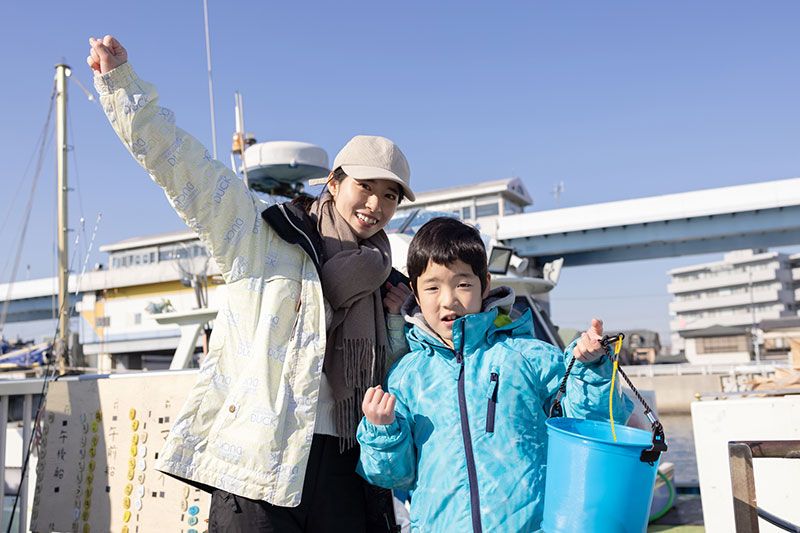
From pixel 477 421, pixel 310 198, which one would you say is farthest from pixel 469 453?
pixel 310 198

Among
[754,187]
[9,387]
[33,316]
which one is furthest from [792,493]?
[33,316]

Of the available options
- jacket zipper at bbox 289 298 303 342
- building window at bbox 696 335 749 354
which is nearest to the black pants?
jacket zipper at bbox 289 298 303 342

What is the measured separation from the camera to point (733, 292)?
8169 cm

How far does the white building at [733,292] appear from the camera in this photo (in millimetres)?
76750

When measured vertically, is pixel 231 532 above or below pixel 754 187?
below

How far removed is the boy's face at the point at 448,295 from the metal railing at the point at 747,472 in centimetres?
91

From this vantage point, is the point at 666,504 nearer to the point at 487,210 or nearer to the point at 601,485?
the point at 601,485

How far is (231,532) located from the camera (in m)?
2.12

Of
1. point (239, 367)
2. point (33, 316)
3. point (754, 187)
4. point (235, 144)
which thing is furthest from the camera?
point (33, 316)

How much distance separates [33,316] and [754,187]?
42536mm

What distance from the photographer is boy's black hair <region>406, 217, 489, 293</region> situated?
7.60ft

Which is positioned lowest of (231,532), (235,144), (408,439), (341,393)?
(231,532)

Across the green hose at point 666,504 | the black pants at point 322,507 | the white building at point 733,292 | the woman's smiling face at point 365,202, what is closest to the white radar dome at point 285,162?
the green hose at point 666,504

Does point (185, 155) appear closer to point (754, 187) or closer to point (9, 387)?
point (9, 387)
